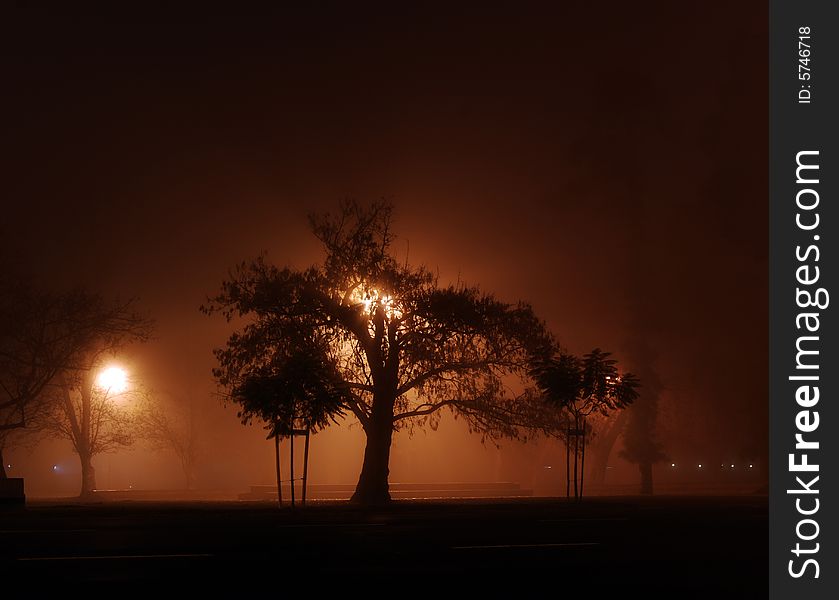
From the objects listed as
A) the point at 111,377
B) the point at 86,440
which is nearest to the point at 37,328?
Result: the point at 111,377

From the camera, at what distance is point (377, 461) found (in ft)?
105

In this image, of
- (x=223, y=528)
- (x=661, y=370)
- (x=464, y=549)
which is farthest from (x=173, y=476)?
(x=464, y=549)

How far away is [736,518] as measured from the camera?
22.2m

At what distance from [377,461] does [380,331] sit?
4.43 metres

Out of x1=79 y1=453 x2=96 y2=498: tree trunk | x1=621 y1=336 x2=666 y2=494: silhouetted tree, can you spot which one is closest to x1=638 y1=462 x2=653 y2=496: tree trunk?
x1=621 y1=336 x2=666 y2=494: silhouetted tree

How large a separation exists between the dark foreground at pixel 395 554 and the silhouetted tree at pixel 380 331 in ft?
30.4

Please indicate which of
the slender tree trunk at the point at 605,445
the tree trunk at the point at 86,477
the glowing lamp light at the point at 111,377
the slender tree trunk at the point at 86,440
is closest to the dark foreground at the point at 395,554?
the glowing lamp light at the point at 111,377

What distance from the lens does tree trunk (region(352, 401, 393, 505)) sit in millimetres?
31844

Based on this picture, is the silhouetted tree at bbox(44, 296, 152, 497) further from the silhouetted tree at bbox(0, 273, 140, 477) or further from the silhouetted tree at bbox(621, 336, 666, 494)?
the silhouetted tree at bbox(621, 336, 666, 494)

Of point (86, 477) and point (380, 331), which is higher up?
point (380, 331)

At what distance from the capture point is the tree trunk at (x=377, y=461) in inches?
1254

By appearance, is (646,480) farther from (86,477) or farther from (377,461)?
(86,477)

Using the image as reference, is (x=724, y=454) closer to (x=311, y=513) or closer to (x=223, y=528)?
(x=311, y=513)

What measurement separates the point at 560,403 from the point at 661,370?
32.4m
